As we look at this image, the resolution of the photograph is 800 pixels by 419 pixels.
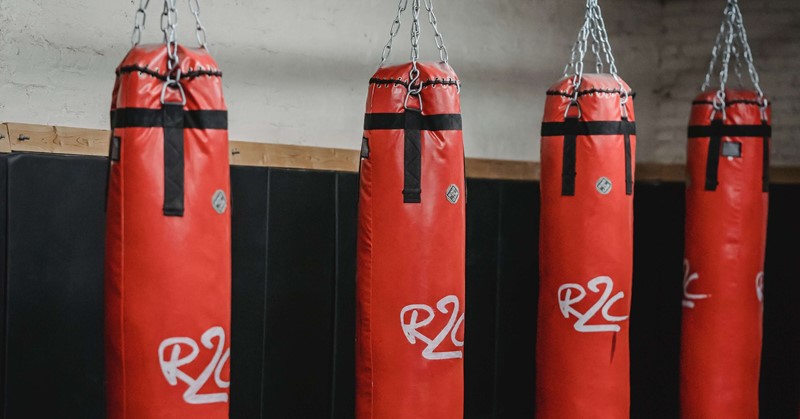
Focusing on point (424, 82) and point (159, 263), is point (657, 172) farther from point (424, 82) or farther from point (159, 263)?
point (159, 263)

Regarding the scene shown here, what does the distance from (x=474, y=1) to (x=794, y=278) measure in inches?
93.8

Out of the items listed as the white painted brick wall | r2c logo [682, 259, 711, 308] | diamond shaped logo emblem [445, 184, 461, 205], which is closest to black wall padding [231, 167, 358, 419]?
the white painted brick wall

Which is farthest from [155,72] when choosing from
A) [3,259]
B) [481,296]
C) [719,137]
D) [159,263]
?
[481,296]

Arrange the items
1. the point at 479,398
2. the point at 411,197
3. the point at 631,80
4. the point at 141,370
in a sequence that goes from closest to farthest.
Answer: the point at 141,370
the point at 411,197
the point at 479,398
the point at 631,80

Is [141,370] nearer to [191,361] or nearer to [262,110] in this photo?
[191,361]

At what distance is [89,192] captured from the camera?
3029mm

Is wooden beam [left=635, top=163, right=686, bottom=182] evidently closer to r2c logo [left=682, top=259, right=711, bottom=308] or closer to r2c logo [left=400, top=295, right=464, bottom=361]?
r2c logo [left=682, top=259, right=711, bottom=308]

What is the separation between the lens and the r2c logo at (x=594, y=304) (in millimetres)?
3080

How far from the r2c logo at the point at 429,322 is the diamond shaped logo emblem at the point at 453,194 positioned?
1.07 feet

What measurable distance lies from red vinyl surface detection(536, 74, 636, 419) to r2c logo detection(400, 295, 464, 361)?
0.59m

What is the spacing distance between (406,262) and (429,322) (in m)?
0.22

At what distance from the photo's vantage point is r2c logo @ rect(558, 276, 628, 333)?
121 inches

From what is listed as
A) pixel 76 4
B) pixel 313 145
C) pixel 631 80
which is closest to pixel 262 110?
pixel 313 145

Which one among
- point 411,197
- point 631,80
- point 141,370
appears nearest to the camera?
point 141,370
